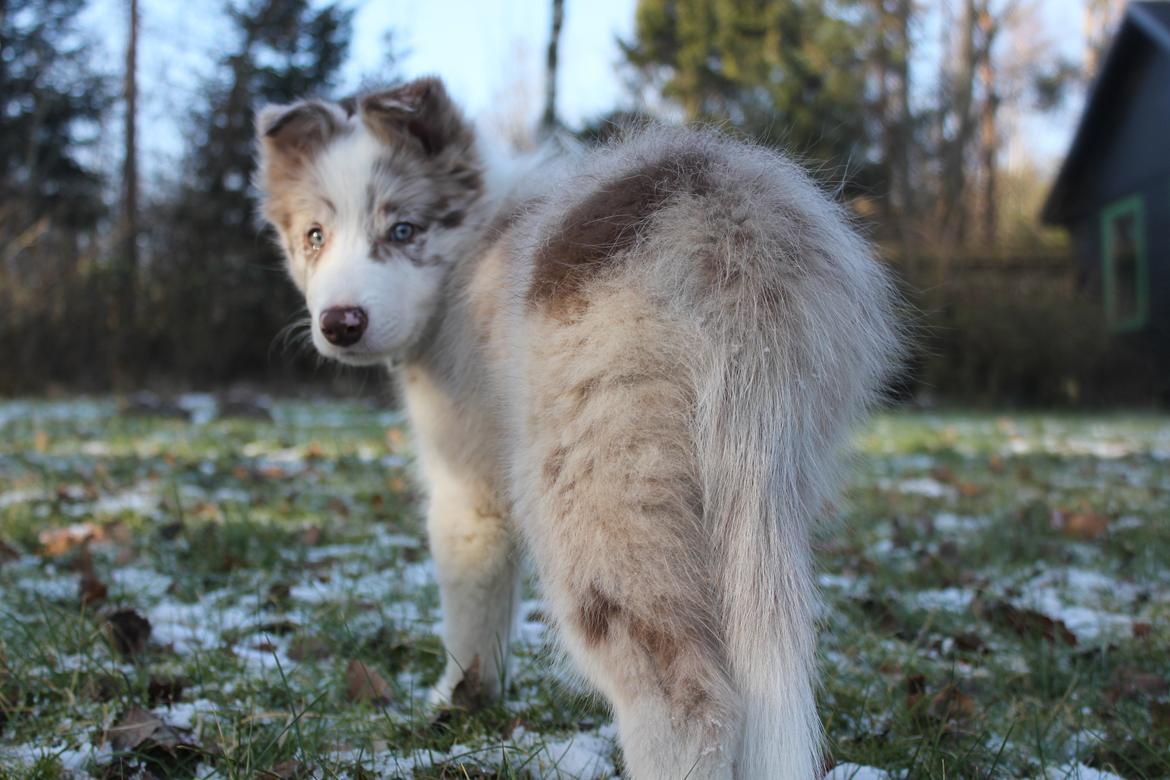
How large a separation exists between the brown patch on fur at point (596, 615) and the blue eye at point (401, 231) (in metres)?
1.43

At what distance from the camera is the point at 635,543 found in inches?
59.2

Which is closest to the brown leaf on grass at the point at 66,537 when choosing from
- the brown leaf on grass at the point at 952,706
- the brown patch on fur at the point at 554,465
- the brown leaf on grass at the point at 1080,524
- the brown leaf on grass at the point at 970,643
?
the brown patch on fur at the point at 554,465

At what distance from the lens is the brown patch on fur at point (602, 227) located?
1680 mm

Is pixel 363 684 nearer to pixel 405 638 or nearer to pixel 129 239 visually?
pixel 405 638

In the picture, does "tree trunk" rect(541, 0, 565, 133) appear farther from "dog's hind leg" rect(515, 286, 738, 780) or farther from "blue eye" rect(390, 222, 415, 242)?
"dog's hind leg" rect(515, 286, 738, 780)

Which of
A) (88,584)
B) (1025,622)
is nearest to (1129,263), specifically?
(1025,622)

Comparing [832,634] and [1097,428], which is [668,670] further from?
[1097,428]

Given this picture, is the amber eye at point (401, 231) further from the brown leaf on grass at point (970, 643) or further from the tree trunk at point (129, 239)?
the tree trunk at point (129, 239)

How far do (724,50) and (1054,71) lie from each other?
426 inches

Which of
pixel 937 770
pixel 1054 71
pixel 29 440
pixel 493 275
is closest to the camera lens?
pixel 937 770

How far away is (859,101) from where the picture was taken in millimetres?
19875

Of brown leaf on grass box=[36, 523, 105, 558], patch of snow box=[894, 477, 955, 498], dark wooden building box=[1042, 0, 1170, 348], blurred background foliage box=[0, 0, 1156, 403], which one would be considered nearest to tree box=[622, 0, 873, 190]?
blurred background foliage box=[0, 0, 1156, 403]

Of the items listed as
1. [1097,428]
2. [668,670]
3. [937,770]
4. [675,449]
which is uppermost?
[675,449]

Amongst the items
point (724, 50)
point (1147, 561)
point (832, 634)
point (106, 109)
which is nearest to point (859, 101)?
point (724, 50)
